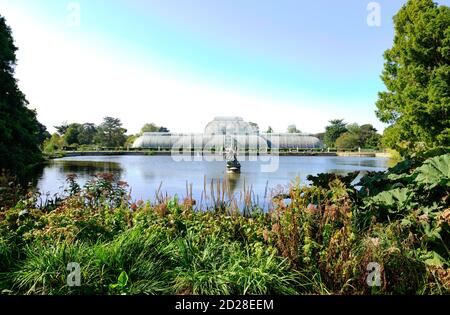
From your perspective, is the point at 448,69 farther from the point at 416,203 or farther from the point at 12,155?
the point at 12,155

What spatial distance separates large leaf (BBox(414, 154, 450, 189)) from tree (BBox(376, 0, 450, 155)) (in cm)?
1091

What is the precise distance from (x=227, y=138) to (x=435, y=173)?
59228 millimetres

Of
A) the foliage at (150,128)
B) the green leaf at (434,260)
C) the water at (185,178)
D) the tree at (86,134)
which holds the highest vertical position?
the foliage at (150,128)

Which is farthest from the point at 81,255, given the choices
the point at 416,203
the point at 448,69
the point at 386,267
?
the point at 448,69

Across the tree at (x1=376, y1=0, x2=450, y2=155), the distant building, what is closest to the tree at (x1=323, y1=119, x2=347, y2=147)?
the distant building

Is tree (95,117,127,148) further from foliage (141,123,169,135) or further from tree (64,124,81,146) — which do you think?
foliage (141,123,169,135)

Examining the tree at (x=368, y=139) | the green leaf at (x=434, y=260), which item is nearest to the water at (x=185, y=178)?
the green leaf at (x=434, y=260)

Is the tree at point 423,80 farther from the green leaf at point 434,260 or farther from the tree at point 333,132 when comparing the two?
the tree at point 333,132

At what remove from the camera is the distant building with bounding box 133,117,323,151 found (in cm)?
6319

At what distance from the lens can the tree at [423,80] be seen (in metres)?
14.3

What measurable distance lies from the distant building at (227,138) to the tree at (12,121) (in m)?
48.1
